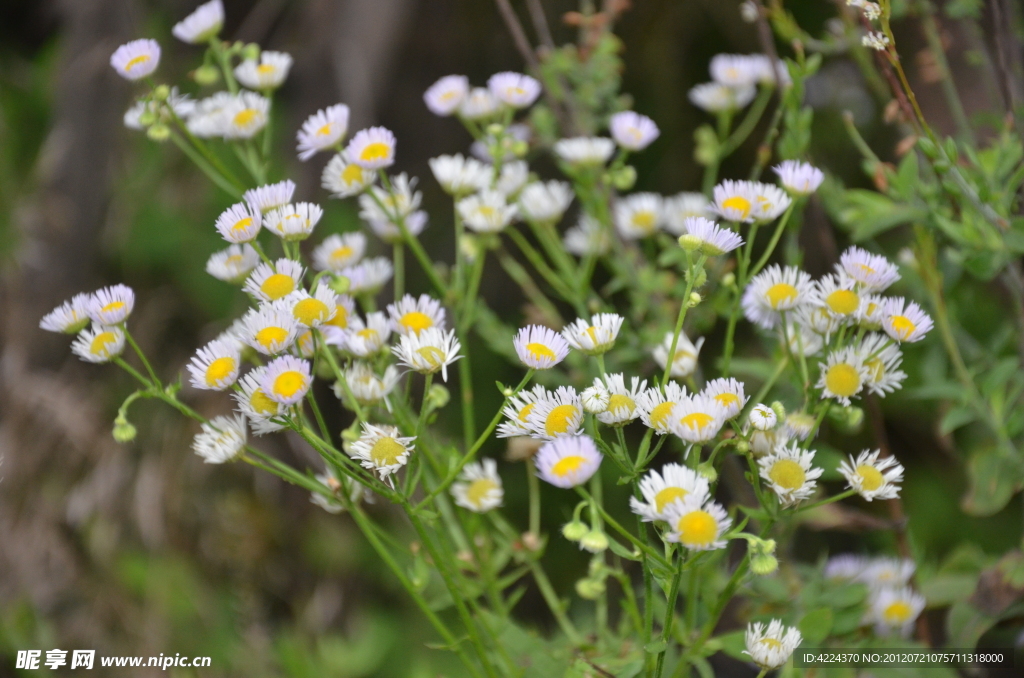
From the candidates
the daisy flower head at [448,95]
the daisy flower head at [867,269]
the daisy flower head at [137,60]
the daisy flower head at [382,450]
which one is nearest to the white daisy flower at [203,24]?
the daisy flower head at [137,60]

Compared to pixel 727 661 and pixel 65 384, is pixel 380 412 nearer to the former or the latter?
pixel 727 661

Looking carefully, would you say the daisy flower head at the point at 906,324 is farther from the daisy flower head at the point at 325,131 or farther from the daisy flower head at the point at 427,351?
the daisy flower head at the point at 325,131

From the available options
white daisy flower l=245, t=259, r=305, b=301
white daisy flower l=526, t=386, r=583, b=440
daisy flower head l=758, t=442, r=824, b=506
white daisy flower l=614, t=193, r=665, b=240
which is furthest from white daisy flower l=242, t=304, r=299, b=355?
white daisy flower l=614, t=193, r=665, b=240

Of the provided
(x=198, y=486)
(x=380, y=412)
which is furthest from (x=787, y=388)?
(x=198, y=486)

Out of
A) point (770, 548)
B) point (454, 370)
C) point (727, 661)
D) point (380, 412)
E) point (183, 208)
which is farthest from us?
point (183, 208)

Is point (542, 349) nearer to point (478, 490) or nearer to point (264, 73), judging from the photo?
point (478, 490)
